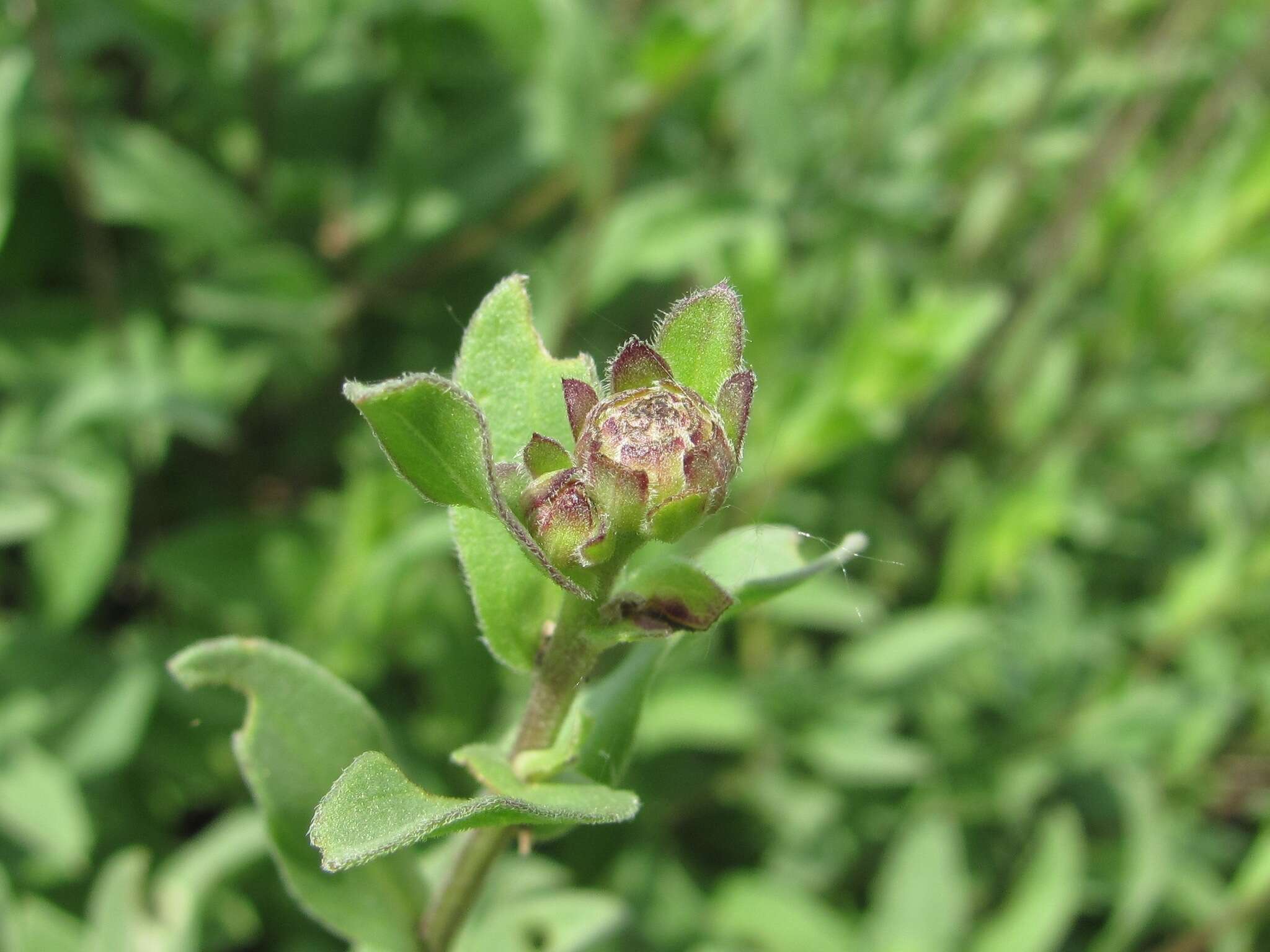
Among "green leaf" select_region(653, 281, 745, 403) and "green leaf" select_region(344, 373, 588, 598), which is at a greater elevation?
"green leaf" select_region(653, 281, 745, 403)

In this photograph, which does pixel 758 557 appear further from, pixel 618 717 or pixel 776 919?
pixel 776 919

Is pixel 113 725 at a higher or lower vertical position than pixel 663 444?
higher

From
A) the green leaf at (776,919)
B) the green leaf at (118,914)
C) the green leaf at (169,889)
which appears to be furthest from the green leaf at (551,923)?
the green leaf at (776,919)

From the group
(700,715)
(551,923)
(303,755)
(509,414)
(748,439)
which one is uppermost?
(748,439)

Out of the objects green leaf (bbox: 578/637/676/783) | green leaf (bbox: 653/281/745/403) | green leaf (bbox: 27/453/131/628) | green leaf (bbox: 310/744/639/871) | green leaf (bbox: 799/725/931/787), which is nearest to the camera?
green leaf (bbox: 310/744/639/871)

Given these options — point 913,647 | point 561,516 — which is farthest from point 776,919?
point 561,516

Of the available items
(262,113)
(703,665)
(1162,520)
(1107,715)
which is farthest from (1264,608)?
(262,113)

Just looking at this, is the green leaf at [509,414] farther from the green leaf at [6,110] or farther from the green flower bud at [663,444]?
the green leaf at [6,110]

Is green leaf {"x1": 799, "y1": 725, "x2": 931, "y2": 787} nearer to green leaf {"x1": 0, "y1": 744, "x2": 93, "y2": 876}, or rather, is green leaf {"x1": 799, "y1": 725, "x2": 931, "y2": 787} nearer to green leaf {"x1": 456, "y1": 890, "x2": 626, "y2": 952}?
green leaf {"x1": 456, "y1": 890, "x2": 626, "y2": 952}

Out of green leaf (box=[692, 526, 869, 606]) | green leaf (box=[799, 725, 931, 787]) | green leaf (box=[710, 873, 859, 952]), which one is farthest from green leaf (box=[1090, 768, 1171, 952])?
green leaf (box=[692, 526, 869, 606])

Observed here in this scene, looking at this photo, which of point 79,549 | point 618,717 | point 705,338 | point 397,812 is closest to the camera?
point 397,812
